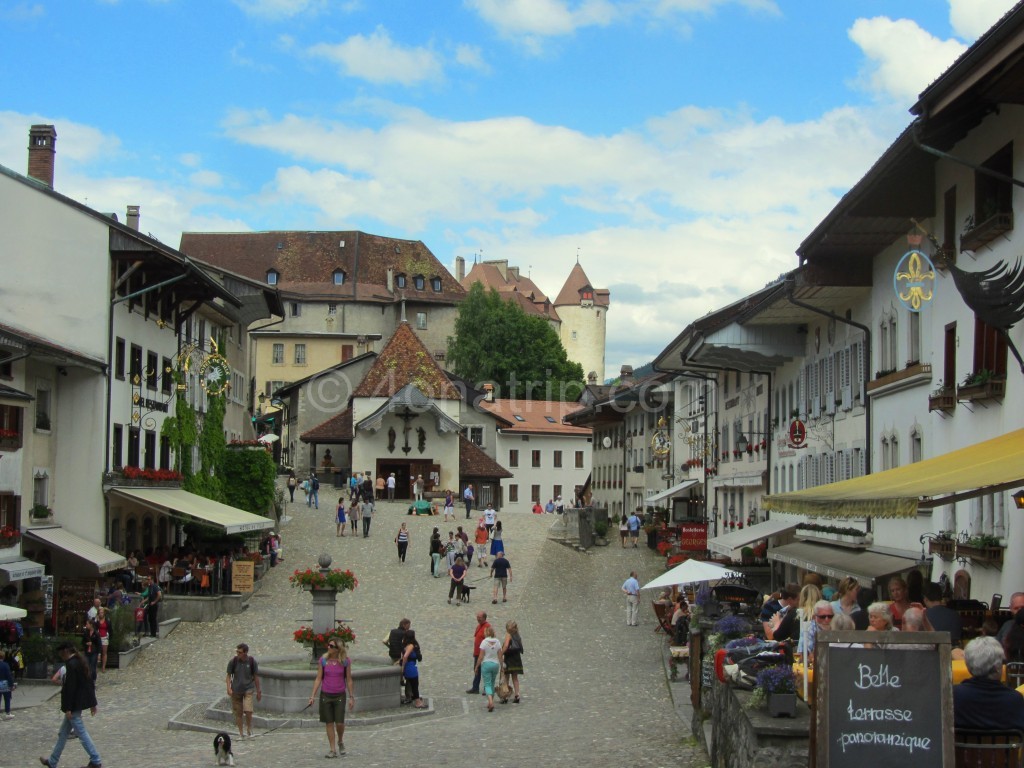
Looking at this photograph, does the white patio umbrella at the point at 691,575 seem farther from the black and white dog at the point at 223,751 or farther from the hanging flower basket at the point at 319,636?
the black and white dog at the point at 223,751

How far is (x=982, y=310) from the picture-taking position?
17094 millimetres

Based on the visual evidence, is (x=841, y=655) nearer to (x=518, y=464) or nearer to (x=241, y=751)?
(x=241, y=751)

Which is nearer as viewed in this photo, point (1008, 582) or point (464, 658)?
point (1008, 582)

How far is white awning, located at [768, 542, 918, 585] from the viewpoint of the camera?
23581 millimetres

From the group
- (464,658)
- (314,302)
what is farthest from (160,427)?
(314,302)

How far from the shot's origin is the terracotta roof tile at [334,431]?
78.4m

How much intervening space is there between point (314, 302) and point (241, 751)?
93.7 m

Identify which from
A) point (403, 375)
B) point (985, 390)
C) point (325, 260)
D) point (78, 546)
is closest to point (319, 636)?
point (985, 390)

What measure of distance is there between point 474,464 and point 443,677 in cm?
5079

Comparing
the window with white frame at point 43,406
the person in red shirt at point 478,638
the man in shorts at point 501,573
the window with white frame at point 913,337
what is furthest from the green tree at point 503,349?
the window with white frame at point 913,337

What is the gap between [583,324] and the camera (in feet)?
551

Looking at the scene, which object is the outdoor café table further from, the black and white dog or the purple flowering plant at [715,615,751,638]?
the black and white dog

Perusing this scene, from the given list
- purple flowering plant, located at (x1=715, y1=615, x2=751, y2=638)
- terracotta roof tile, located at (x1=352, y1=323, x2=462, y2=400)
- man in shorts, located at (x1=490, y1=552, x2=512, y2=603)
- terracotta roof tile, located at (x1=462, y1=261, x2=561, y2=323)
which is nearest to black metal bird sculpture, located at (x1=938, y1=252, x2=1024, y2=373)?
purple flowering plant, located at (x1=715, y1=615, x2=751, y2=638)

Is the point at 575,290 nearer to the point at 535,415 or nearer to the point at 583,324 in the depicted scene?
the point at 583,324
